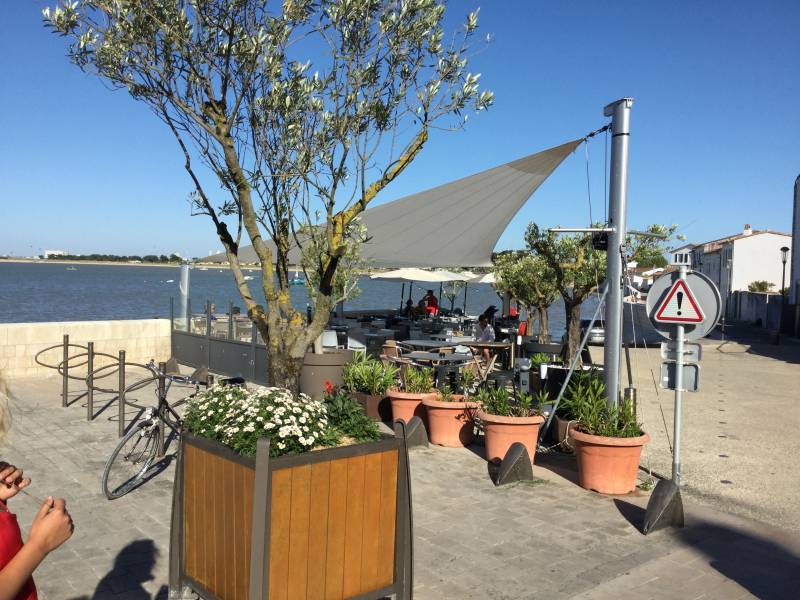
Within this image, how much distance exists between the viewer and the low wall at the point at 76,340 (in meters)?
12.7

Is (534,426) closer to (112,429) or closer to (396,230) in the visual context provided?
(112,429)

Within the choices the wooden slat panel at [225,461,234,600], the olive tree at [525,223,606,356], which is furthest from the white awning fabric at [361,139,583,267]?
the wooden slat panel at [225,461,234,600]

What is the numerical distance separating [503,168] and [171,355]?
27.3 ft

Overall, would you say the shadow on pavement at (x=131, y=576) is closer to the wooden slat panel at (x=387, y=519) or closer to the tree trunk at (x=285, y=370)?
the wooden slat panel at (x=387, y=519)

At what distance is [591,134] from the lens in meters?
8.08

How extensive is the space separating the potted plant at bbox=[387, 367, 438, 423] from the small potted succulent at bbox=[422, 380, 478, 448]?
305mm

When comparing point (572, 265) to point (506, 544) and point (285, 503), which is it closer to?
point (506, 544)

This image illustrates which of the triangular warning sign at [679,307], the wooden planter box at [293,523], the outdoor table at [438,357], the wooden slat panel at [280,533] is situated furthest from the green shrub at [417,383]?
the wooden slat panel at [280,533]

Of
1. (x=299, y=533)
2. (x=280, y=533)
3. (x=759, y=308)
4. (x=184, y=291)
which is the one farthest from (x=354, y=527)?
(x=759, y=308)

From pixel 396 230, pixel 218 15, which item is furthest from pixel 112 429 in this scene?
pixel 396 230

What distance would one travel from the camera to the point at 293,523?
3.21 m

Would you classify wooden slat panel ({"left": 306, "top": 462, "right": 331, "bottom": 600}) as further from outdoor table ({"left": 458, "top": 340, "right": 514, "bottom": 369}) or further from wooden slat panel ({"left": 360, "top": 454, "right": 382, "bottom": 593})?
outdoor table ({"left": 458, "top": 340, "right": 514, "bottom": 369})

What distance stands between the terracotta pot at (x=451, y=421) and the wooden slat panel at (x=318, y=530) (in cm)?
472

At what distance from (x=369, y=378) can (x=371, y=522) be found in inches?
233
